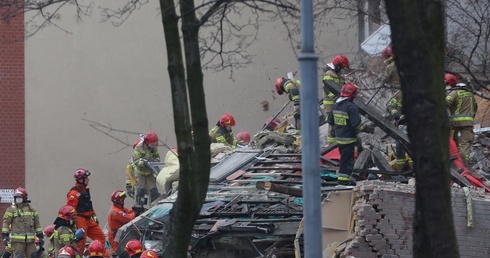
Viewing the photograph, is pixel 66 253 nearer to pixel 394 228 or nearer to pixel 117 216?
pixel 117 216

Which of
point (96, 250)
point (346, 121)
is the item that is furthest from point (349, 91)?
point (96, 250)

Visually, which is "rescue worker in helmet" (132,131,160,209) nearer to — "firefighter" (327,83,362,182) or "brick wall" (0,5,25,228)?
"brick wall" (0,5,25,228)

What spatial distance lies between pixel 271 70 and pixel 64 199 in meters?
6.57

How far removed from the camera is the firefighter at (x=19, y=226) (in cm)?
1884

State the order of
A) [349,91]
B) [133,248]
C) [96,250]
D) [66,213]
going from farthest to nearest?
[66,213] → [96,250] → [349,91] → [133,248]

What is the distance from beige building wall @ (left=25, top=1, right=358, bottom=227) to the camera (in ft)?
86.4

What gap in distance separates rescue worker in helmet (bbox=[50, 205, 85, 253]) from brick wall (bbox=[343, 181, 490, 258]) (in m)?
6.75

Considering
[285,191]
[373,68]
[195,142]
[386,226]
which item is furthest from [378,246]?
[373,68]

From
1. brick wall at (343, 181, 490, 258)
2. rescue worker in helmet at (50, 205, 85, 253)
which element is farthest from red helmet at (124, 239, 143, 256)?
rescue worker in helmet at (50, 205, 85, 253)

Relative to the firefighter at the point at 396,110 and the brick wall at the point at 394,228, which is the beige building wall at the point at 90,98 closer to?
the firefighter at the point at 396,110

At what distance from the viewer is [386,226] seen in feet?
39.0

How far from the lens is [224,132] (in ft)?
68.4

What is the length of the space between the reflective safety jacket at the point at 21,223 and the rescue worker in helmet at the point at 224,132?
407 centimetres

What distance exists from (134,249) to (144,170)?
279 inches
